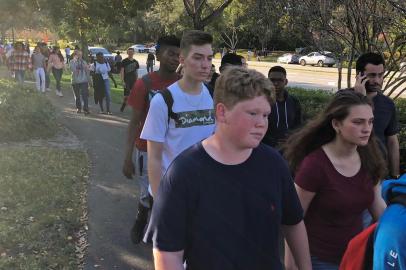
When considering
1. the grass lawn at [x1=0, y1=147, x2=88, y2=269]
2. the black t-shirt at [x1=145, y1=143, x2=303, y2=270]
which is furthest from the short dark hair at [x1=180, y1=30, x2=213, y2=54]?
the grass lawn at [x1=0, y1=147, x2=88, y2=269]

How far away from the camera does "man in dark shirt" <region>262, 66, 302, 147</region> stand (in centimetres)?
491

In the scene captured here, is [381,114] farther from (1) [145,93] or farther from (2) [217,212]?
(2) [217,212]

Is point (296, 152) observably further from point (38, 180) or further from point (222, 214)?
point (38, 180)

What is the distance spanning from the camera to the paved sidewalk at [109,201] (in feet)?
15.1

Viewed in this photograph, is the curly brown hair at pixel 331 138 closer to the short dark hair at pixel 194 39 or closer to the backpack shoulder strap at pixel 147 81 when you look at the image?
the short dark hair at pixel 194 39

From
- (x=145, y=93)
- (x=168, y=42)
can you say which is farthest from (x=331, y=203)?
(x=168, y=42)

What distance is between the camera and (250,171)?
1.93 meters

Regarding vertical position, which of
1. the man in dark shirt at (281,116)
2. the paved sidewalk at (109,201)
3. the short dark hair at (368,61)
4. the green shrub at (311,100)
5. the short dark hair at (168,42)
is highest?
the short dark hair at (168,42)

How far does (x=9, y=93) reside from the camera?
9.80m

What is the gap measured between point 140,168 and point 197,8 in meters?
7.25

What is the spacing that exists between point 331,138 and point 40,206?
3808 millimetres

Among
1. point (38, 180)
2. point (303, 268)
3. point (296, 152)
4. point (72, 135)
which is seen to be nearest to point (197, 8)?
point (72, 135)

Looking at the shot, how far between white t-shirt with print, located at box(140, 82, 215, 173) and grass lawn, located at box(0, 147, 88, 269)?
5.58 feet

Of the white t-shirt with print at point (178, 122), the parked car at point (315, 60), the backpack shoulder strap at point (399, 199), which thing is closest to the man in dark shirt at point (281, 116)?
the white t-shirt with print at point (178, 122)
